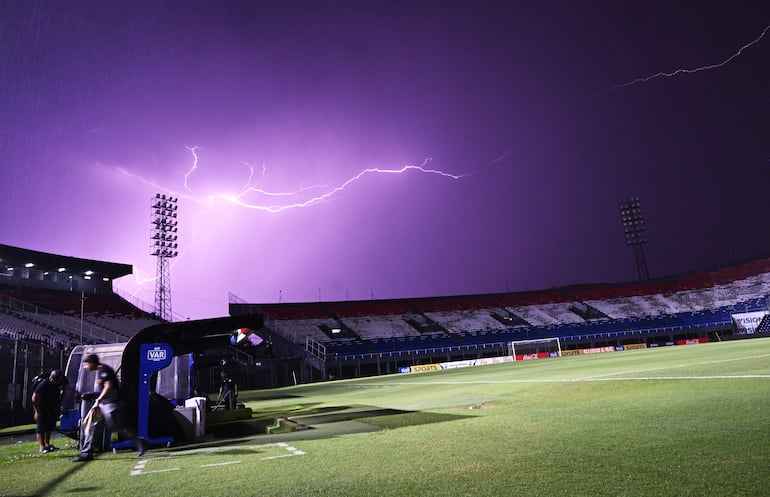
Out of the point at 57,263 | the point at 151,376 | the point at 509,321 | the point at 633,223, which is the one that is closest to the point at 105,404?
the point at 151,376

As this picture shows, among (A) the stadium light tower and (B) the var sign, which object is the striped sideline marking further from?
(A) the stadium light tower

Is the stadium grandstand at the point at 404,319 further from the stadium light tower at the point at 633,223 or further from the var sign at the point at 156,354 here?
the var sign at the point at 156,354

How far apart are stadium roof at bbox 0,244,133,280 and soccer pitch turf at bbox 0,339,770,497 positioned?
5065cm

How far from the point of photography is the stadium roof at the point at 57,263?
49.8 meters

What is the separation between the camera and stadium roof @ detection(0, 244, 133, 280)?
4975 cm

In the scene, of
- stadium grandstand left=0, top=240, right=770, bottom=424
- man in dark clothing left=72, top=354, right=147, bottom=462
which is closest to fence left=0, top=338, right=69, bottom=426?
man in dark clothing left=72, top=354, right=147, bottom=462

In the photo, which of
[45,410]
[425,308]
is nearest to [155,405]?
[45,410]

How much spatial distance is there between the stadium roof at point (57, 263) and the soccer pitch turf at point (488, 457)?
166 ft

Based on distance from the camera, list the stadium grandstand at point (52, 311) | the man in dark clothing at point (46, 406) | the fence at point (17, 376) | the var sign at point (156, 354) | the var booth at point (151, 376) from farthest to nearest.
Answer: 1. the stadium grandstand at point (52, 311)
2. the fence at point (17, 376)
3. the man in dark clothing at point (46, 406)
4. the var sign at point (156, 354)
5. the var booth at point (151, 376)

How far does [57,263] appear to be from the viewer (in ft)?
180

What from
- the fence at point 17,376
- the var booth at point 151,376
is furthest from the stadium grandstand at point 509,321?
the var booth at point 151,376

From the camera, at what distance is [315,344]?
57.1 metres

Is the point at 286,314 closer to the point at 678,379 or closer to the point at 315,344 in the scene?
the point at 315,344

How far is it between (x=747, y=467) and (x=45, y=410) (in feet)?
41.5
